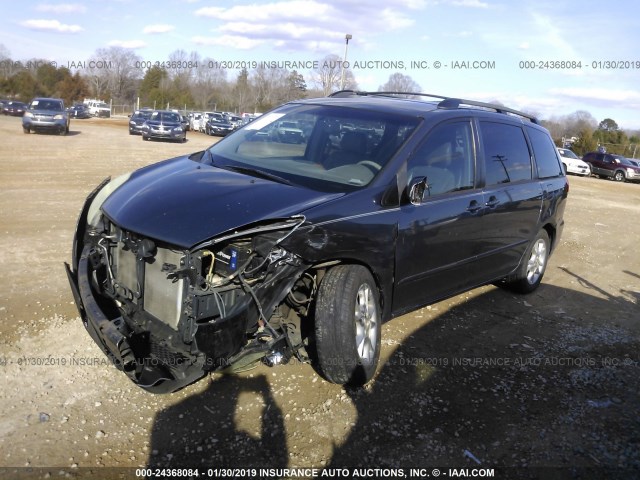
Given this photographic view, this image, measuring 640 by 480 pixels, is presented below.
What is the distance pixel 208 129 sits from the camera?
1422 inches

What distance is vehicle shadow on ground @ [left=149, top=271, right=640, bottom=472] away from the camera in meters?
3.17

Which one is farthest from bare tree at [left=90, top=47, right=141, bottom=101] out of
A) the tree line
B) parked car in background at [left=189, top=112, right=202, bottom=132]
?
parked car in background at [left=189, top=112, right=202, bottom=132]

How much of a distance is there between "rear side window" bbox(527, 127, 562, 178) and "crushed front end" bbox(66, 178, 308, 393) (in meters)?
3.74

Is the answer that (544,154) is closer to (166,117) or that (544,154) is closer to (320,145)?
(320,145)

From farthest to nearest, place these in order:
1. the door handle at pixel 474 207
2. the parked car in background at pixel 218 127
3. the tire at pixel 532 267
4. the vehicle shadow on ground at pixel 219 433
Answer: the parked car in background at pixel 218 127, the tire at pixel 532 267, the door handle at pixel 474 207, the vehicle shadow on ground at pixel 219 433

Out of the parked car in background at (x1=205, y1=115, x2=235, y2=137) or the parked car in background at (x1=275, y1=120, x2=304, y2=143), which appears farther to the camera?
the parked car in background at (x1=205, y1=115, x2=235, y2=137)

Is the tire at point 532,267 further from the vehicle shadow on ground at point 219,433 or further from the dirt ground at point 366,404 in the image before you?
the vehicle shadow on ground at point 219,433

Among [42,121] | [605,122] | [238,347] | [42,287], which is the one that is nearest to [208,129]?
[42,121]

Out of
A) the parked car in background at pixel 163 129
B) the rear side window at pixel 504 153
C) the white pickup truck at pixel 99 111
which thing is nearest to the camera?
the rear side window at pixel 504 153

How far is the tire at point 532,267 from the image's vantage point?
5.98 m

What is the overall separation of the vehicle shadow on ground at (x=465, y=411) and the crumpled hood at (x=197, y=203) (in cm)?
114

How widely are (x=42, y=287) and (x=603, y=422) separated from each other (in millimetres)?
4694

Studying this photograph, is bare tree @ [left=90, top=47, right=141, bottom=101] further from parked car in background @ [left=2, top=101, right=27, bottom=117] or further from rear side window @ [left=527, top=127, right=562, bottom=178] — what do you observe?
rear side window @ [left=527, top=127, right=562, bottom=178]

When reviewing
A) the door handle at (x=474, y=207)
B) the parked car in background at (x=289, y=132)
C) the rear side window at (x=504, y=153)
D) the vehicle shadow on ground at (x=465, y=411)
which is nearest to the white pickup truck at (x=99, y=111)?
the parked car in background at (x=289, y=132)
